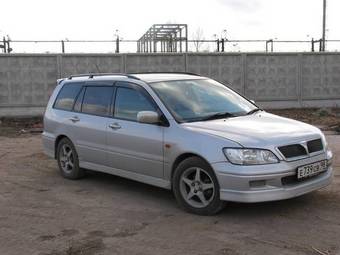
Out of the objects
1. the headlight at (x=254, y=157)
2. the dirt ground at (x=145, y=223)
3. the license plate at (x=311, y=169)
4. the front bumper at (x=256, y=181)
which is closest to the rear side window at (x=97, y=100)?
the dirt ground at (x=145, y=223)

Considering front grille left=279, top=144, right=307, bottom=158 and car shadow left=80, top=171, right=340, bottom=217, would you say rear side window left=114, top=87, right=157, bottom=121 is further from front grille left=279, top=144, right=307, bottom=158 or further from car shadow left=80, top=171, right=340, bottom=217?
front grille left=279, top=144, right=307, bottom=158

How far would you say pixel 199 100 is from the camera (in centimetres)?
697

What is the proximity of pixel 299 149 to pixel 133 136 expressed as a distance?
209 centimetres

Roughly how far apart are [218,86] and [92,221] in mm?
2723

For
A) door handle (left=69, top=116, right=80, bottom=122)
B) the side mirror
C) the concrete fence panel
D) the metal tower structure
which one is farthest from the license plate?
the metal tower structure

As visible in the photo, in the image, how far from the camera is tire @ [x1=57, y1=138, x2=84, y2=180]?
8320 mm

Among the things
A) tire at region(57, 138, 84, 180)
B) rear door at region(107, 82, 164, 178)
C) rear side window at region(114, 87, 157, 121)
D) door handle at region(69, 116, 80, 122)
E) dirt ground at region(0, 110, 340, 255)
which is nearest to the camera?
dirt ground at region(0, 110, 340, 255)

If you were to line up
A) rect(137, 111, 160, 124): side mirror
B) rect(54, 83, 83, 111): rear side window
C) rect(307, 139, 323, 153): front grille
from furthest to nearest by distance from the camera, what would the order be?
rect(54, 83, 83, 111): rear side window < rect(137, 111, 160, 124): side mirror < rect(307, 139, 323, 153): front grille

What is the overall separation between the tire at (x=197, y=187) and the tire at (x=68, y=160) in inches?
94.2

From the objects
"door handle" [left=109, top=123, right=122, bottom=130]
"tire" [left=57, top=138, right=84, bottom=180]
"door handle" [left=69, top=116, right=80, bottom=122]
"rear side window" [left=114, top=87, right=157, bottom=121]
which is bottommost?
"tire" [left=57, top=138, right=84, bottom=180]

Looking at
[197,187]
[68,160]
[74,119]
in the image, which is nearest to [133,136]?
A: [197,187]

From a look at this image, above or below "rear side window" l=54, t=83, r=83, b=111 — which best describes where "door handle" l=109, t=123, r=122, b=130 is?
below

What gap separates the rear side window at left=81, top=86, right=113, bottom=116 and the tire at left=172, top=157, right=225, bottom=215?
1779 millimetres

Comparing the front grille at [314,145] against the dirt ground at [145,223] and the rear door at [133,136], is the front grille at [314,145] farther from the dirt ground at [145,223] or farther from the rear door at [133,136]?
the rear door at [133,136]
